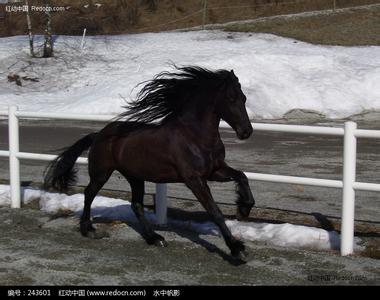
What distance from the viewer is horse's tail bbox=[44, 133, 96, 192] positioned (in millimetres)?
7539

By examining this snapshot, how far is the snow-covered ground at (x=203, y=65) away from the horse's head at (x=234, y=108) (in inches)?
612

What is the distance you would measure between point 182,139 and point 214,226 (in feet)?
5.41

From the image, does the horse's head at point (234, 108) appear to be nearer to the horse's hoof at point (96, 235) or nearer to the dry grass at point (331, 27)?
the horse's hoof at point (96, 235)

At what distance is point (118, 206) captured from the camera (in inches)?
333

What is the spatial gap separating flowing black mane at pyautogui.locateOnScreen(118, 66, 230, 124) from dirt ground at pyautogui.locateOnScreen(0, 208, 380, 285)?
1356 mm

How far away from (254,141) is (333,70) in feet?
34.4

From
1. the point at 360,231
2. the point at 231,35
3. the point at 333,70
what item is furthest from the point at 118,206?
the point at 231,35

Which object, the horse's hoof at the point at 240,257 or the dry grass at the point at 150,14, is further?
the dry grass at the point at 150,14

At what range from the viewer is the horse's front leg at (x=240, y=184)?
248 inches

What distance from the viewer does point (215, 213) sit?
6086 mm


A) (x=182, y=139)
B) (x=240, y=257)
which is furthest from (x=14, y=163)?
(x=240, y=257)

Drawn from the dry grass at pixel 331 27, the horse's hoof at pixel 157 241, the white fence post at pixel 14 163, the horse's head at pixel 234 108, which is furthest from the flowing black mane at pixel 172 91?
the dry grass at pixel 331 27

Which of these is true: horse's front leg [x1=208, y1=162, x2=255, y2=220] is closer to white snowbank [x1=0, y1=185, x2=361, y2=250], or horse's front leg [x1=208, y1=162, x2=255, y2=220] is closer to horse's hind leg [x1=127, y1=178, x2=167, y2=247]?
white snowbank [x1=0, y1=185, x2=361, y2=250]
